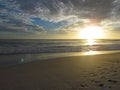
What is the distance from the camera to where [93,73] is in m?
7.95

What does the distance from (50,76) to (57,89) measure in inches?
67.9

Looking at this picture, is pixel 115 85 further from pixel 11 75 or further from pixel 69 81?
pixel 11 75

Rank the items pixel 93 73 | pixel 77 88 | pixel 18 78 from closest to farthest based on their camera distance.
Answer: pixel 77 88 < pixel 18 78 < pixel 93 73

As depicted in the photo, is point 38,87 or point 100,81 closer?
point 38,87

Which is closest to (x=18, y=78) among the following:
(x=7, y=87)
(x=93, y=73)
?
(x=7, y=87)

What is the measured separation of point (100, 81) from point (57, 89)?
1.71 metres

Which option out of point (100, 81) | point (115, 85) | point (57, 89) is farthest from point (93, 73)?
point (57, 89)

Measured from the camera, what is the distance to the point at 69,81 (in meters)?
6.92

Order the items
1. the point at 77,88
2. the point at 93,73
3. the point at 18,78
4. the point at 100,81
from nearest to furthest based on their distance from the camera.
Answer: the point at 77,88, the point at 100,81, the point at 18,78, the point at 93,73

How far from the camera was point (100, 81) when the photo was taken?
22.0 ft

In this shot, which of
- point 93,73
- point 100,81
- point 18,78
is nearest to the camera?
point 100,81

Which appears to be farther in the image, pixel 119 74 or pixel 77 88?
pixel 119 74

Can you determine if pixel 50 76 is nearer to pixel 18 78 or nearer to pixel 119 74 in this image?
pixel 18 78

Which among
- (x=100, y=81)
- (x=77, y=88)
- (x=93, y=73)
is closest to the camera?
(x=77, y=88)
